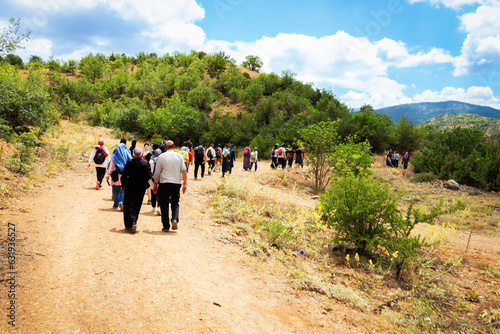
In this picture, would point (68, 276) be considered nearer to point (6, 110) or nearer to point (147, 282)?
point (147, 282)

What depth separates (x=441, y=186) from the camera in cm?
1964

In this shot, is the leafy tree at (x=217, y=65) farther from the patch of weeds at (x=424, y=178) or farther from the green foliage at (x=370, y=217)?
the green foliage at (x=370, y=217)

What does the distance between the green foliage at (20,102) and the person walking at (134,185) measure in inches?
460

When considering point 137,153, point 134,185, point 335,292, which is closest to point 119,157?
point 137,153

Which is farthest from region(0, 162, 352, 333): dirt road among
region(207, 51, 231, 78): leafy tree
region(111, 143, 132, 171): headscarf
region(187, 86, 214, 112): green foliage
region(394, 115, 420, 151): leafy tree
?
region(207, 51, 231, 78): leafy tree

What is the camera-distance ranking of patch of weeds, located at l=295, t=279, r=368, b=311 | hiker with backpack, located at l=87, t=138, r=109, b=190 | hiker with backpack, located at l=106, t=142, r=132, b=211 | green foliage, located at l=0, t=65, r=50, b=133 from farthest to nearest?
green foliage, located at l=0, t=65, r=50, b=133, hiker with backpack, located at l=87, t=138, r=109, b=190, hiker with backpack, located at l=106, t=142, r=132, b=211, patch of weeds, located at l=295, t=279, r=368, b=311

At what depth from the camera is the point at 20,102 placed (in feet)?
Result: 47.2

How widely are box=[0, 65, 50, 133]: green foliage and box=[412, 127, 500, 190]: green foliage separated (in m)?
26.2

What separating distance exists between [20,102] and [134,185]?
42.8ft

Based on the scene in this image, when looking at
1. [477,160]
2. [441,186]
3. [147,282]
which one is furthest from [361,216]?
[477,160]

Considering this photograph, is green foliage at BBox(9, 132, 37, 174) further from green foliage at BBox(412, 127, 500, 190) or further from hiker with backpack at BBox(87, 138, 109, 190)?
green foliage at BBox(412, 127, 500, 190)

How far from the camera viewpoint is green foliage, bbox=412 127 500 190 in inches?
742

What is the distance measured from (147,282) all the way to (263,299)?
1645mm

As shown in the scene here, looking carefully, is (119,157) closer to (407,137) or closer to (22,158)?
(22,158)
